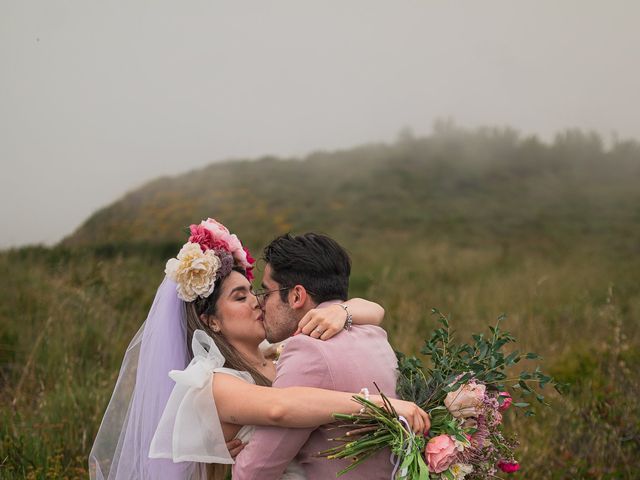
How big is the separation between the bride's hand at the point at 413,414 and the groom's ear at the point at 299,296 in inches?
31.4

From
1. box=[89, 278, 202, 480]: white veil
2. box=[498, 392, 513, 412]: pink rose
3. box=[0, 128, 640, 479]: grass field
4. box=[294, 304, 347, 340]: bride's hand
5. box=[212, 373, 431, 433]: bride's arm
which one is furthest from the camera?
box=[0, 128, 640, 479]: grass field

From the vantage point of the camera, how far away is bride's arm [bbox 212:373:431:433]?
2.93 metres

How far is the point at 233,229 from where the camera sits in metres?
20.8

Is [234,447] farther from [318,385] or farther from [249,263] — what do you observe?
[249,263]

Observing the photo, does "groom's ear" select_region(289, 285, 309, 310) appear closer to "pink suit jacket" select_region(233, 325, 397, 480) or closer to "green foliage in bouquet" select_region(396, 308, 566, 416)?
"pink suit jacket" select_region(233, 325, 397, 480)

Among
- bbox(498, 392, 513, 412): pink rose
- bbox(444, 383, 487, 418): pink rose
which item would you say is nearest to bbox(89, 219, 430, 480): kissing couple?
bbox(444, 383, 487, 418): pink rose

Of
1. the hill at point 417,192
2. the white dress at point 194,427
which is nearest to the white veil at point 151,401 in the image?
the white dress at point 194,427

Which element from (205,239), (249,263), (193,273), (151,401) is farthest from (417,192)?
(151,401)

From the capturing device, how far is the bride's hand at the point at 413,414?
3.01 metres

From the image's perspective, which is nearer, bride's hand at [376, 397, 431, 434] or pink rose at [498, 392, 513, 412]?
bride's hand at [376, 397, 431, 434]

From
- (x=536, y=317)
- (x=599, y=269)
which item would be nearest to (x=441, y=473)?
(x=536, y=317)

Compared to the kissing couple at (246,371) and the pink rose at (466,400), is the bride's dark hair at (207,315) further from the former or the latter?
the pink rose at (466,400)

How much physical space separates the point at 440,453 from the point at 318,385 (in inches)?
24.4

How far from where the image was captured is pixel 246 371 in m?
3.84
